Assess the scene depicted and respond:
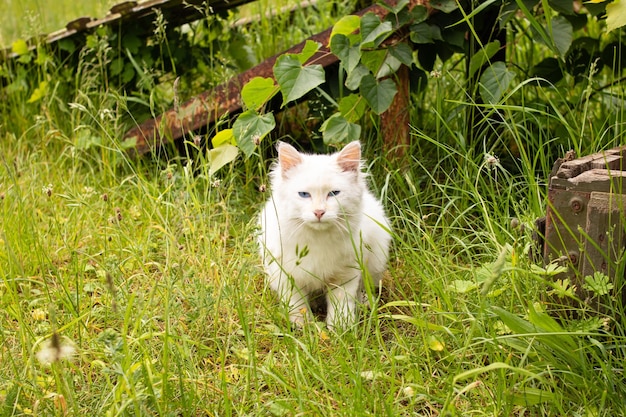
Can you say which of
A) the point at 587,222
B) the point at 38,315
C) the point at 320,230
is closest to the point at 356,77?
the point at 320,230

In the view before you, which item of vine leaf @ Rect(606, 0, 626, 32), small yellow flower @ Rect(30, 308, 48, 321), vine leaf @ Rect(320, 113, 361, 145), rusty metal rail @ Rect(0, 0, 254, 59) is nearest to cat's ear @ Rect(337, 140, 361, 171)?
vine leaf @ Rect(320, 113, 361, 145)

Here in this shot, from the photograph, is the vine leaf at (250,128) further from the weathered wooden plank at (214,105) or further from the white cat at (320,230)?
the weathered wooden plank at (214,105)

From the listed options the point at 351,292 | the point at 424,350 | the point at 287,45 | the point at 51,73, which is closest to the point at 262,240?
the point at 351,292

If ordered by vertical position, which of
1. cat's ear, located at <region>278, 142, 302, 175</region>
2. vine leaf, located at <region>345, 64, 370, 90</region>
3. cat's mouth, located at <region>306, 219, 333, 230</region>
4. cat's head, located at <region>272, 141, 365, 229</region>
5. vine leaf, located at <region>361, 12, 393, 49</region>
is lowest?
cat's mouth, located at <region>306, 219, 333, 230</region>

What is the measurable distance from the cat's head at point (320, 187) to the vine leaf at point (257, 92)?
0.37 metres

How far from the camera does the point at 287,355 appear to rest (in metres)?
2.29

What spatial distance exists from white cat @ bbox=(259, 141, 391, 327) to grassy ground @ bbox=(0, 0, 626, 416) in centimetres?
11

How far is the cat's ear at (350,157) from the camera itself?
2.65m

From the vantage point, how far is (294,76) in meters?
2.90

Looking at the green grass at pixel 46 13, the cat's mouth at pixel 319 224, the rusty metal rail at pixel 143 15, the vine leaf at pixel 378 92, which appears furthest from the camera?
the green grass at pixel 46 13

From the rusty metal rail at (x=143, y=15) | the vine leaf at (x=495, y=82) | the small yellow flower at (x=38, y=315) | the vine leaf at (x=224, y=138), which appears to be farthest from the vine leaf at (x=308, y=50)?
the small yellow flower at (x=38, y=315)

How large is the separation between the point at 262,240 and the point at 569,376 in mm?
1257

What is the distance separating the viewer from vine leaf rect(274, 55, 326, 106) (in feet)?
9.37

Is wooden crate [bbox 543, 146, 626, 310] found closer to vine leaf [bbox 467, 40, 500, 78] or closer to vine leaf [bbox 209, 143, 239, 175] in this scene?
vine leaf [bbox 467, 40, 500, 78]
